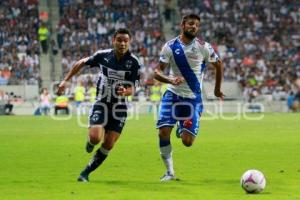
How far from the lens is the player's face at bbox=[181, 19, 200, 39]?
12499mm

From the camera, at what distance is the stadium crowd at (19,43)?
43031 mm

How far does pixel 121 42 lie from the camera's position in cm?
1236

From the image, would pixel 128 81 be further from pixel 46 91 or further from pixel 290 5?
pixel 290 5

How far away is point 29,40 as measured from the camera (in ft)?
150

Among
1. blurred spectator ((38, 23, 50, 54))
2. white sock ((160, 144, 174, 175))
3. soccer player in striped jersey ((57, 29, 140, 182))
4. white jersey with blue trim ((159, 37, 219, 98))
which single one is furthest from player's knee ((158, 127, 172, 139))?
blurred spectator ((38, 23, 50, 54))

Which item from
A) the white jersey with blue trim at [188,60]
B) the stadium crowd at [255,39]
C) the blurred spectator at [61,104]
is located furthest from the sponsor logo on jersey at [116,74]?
the stadium crowd at [255,39]

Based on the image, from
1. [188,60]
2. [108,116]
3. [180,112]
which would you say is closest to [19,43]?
[180,112]

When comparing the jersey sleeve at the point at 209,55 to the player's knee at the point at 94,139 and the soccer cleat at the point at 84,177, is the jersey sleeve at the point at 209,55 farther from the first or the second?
the soccer cleat at the point at 84,177

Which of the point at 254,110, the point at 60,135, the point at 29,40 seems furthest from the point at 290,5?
the point at 60,135

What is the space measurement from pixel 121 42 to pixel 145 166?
137 inches

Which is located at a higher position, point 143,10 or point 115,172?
point 143,10

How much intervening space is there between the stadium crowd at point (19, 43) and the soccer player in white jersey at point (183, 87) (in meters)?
29.9

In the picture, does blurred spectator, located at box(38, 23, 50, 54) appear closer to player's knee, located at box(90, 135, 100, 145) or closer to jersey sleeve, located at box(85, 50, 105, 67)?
jersey sleeve, located at box(85, 50, 105, 67)

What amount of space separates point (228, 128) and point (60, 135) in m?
6.62
